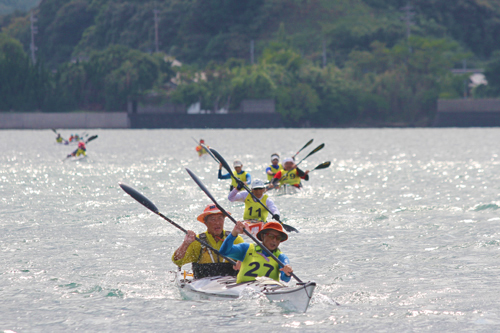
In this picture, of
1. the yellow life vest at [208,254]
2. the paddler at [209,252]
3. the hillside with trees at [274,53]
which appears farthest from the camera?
the hillside with trees at [274,53]

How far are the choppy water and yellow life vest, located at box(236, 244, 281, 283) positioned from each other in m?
0.46

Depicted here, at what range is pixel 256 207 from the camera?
16891 mm

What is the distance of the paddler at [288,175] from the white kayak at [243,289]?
12.5m

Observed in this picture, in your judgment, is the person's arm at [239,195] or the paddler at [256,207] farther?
the person's arm at [239,195]

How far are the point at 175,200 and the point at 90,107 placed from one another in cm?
9104

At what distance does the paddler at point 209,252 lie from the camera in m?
12.1

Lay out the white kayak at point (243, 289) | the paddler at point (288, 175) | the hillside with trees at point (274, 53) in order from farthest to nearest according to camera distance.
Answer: the hillside with trees at point (274, 53) < the paddler at point (288, 175) < the white kayak at point (243, 289)

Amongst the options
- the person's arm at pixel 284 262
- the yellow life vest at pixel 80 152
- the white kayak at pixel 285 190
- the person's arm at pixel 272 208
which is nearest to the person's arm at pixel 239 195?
the person's arm at pixel 272 208

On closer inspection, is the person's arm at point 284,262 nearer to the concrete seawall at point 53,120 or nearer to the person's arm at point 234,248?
the person's arm at point 234,248

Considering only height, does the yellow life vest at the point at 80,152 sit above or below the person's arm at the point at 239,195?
below

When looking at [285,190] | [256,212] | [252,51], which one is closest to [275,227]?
[256,212]

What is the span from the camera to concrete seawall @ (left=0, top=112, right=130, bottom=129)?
109 meters

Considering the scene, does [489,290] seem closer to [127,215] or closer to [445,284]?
[445,284]

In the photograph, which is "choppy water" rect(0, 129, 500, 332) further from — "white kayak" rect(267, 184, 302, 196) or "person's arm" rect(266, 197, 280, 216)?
"person's arm" rect(266, 197, 280, 216)
